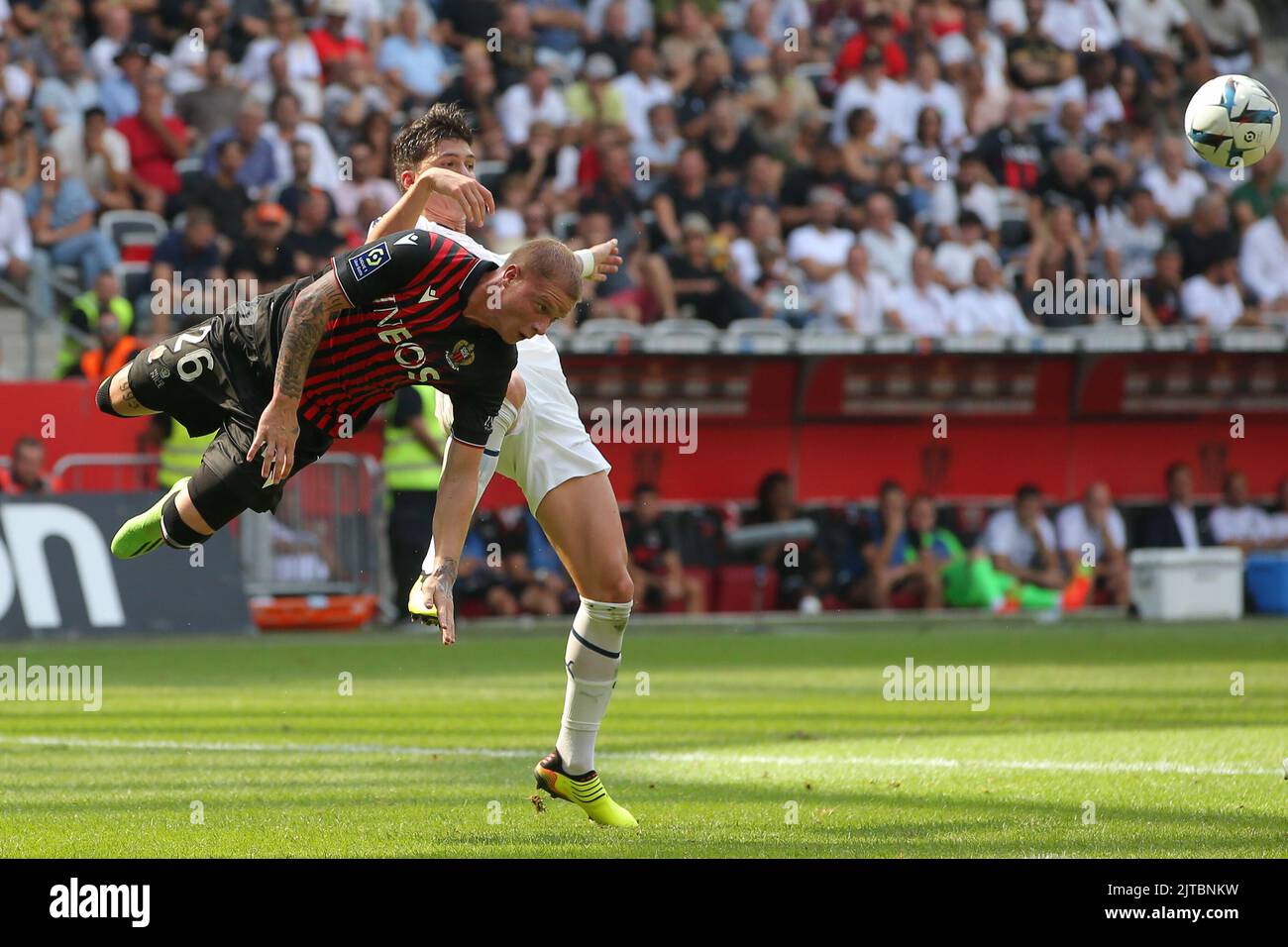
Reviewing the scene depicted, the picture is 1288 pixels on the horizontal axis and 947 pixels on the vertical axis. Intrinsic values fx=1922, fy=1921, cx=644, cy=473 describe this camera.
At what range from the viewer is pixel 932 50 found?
2358 cm

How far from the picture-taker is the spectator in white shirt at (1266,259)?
73.6 feet

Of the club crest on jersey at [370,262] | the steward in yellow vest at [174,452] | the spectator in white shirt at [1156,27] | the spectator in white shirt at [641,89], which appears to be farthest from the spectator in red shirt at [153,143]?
the club crest on jersey at [370,262]

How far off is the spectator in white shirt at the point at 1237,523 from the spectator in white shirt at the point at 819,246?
4.88 m

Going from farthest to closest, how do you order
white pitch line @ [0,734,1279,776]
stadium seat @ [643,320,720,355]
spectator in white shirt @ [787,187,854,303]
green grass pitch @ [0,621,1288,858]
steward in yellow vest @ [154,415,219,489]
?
spectator in white shirt @ [787,187,854,303] < stadium seat @ [643,320,720,355] < steward in yellow vest @ [154,415,219,489] < white pitch line @ [0,734,1279,776] < green grass pitch @ [0,621,1288,858]

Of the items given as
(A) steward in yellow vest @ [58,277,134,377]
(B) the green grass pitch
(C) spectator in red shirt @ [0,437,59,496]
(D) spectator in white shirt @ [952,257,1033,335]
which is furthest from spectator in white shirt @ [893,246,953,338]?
(C) spectator in red shirt @ [0,437,59,496]

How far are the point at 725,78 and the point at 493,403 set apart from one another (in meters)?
15.6

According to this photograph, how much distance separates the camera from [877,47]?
76.1 ft

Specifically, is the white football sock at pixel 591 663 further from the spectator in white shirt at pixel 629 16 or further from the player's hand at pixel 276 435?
the spectator in white shirt at pixel 629 16

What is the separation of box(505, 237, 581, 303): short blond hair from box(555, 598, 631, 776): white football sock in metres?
1.44

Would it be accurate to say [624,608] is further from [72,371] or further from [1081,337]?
[1081,337]

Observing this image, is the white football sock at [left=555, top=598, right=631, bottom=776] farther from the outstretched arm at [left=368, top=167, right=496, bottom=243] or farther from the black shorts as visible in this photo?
the outstretched arm at [left=368, top=167, right=496, bottom=243]

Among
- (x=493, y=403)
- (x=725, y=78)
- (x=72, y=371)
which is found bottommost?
(x=493, y=403)

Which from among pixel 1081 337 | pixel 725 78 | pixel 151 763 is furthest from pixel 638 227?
pixel 151 763

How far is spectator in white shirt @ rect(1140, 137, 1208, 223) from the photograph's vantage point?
75.8 ft
